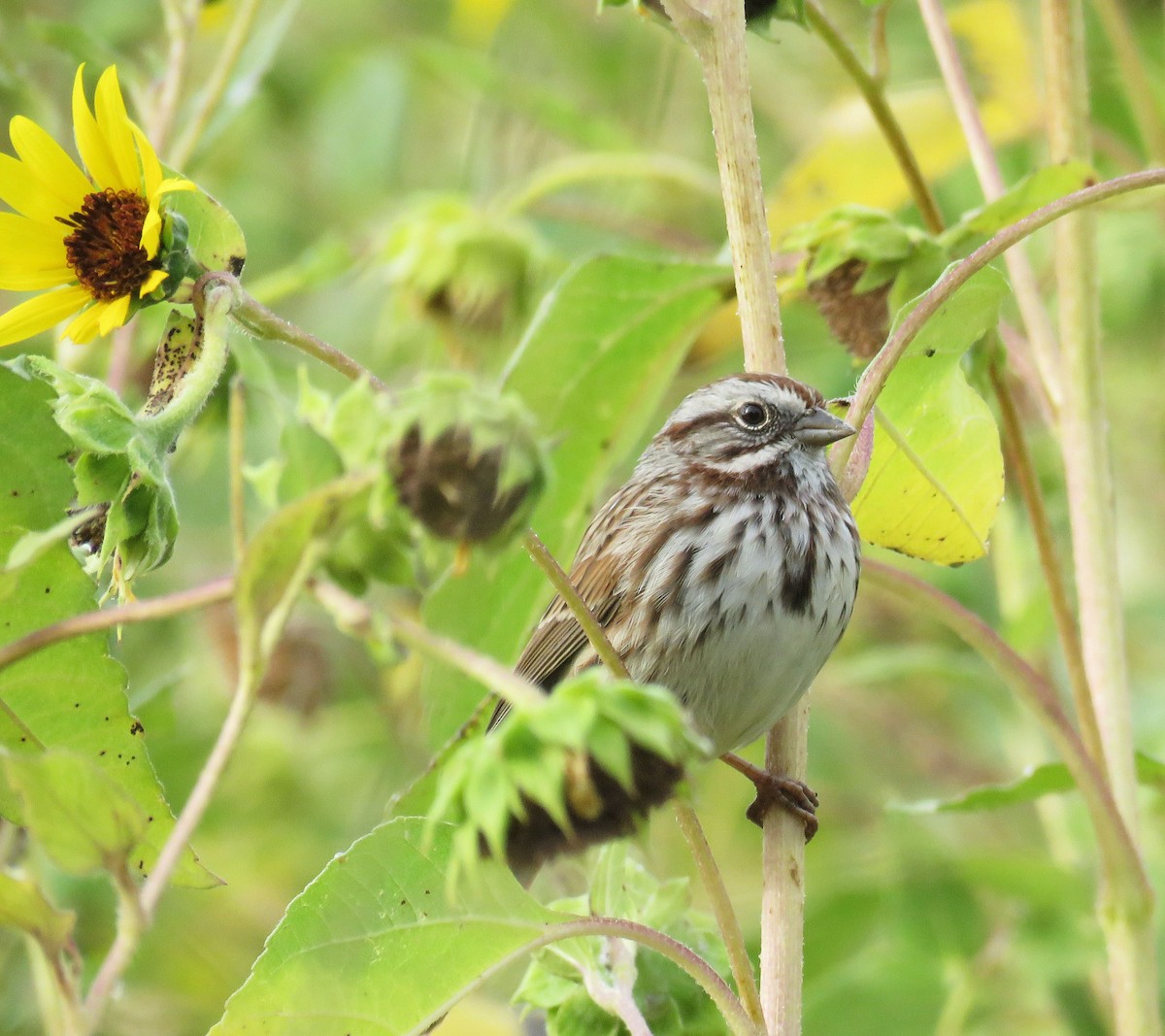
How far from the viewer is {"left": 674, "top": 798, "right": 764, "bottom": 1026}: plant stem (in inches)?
60.4

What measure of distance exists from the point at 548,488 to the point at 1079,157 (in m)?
1.38

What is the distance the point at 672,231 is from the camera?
4.32 meters

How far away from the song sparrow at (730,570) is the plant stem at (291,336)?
0.86 metres

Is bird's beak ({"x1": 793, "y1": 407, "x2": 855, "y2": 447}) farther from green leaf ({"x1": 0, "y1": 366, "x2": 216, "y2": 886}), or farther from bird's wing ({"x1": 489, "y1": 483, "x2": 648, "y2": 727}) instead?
green leaf ({"x1": 0, "y1": 366, "x2": 216, "y2": 886})

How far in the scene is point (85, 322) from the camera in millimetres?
1608

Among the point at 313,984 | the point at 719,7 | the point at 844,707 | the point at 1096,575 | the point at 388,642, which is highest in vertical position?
the point at 719,7

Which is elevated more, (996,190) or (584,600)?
(996,190)

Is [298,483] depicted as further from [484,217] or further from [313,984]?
[484,217]

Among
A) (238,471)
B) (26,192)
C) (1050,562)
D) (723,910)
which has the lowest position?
(723,910)

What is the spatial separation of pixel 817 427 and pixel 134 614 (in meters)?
1.72

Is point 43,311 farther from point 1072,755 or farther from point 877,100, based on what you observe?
point 1072,755

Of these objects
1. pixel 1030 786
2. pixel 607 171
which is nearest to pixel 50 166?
pixel 1030 786

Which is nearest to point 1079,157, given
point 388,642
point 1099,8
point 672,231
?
point 1099,8

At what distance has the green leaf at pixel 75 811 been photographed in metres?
1.19
